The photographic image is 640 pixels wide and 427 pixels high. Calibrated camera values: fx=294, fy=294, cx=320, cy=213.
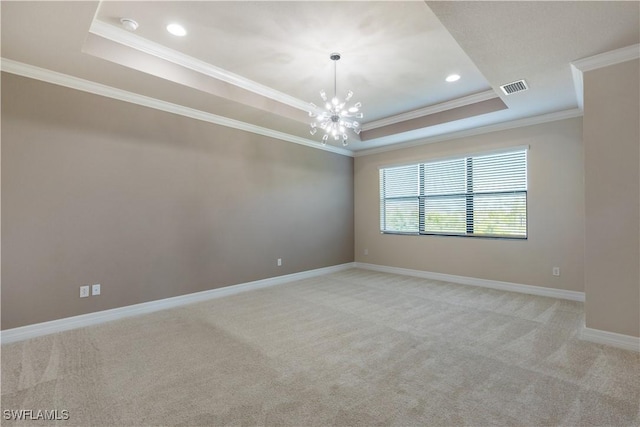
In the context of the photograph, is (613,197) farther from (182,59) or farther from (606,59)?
(182,59)

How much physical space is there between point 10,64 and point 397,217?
610cm

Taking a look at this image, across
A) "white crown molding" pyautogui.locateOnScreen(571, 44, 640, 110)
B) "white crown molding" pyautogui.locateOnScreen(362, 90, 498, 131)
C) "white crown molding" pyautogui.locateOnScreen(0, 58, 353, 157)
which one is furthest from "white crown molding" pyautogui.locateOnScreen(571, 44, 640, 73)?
"white crown molding" pyautogui.locateOnScreen(0, 58, 353, 157)

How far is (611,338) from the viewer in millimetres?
2818

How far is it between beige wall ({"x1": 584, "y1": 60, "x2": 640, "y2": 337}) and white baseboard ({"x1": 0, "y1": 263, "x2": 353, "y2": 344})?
4.31 meters

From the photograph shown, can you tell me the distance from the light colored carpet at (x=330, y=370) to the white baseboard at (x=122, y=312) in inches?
6.4

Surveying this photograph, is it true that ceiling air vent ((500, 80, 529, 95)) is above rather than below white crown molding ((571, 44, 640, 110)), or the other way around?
above

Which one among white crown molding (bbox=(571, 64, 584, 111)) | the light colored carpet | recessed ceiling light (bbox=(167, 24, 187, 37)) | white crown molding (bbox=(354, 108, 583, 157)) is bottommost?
the light colored carpet

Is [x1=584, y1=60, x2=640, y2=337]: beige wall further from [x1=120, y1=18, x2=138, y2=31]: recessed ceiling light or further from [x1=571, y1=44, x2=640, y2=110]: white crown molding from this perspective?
[x1=120, y1=18, x2=138, y2=31]: recessed ceiling light

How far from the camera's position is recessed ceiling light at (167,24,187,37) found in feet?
9.17

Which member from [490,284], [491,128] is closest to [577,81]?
[491,128]

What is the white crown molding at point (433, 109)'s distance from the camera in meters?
4.38

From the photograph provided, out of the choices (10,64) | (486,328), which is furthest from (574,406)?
(10,64)

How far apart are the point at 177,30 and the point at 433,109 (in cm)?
384

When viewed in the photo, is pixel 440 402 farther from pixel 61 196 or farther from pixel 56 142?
pixel 56 142
